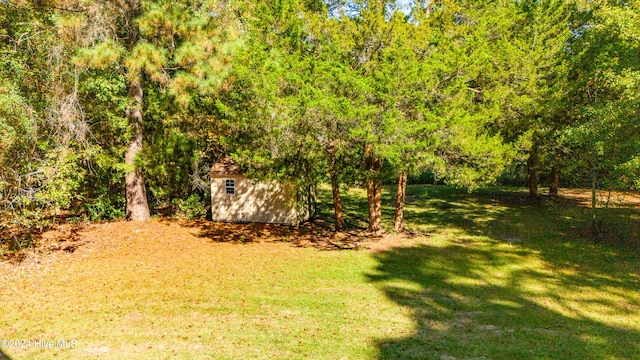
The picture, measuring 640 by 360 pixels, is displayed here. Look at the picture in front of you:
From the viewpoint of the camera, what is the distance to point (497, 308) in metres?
8.93

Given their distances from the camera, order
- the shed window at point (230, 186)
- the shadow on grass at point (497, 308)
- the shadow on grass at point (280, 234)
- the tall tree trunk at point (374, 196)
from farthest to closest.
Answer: the shed window at point (230, 186) → the shadow on grass at point (280, 234) → the tall tree trunk at point (374, 196) → the shadow on grass at point (497, 308)

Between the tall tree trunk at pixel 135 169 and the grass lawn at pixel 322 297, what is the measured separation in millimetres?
822

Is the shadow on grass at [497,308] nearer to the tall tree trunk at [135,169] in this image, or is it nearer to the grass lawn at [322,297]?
the grass lawn at [322,297]

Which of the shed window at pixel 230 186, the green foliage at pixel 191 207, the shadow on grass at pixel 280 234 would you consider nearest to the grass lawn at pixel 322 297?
the shadow on grass at pixel 280 234

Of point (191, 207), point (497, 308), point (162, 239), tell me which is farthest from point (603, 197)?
point (162, 239)

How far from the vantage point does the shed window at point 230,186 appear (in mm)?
17641

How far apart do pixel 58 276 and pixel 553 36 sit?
20.3m

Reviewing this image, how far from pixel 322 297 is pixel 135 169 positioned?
10044 millimetres

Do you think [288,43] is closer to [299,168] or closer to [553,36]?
[299,168]

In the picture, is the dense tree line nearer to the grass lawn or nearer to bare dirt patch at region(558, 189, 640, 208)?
the grass lawn

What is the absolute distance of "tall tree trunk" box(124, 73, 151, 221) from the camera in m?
15.0

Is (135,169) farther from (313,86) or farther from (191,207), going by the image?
(313,86)

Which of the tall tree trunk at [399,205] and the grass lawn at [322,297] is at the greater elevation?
the tall tree trunk at [399,205]

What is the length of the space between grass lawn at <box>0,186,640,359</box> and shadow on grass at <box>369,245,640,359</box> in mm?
42
